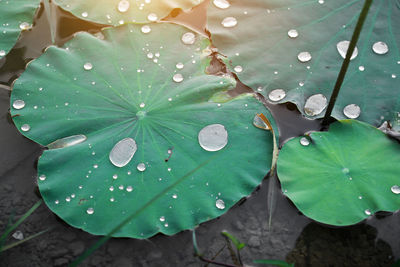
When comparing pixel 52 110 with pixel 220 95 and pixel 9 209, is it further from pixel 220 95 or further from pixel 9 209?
pixel 220 95

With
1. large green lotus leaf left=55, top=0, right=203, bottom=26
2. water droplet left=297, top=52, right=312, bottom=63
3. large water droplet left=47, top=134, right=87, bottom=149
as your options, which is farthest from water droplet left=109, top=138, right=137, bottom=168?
water droplet left=297, top=52, right=312, bottom=63

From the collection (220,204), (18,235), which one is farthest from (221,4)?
(18,235)

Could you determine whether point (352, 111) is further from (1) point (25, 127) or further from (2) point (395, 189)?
(1) point (25, 127)

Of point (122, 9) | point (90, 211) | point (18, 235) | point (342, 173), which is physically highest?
point (122, 9)

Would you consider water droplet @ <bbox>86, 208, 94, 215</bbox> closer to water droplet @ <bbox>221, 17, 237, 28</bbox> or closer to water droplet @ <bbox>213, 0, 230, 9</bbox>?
water droplet @ <bbox>221, 17, 237, 28</bbox>

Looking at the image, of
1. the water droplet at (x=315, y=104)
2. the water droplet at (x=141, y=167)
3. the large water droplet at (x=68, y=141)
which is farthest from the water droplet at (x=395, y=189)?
the large water droplet at (x=68, y=141)

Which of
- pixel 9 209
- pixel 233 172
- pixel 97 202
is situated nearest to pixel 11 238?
pixel 9 209

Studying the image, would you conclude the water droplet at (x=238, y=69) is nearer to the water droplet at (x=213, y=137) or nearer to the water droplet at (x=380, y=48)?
the water droplet at (x=213, y=137)
